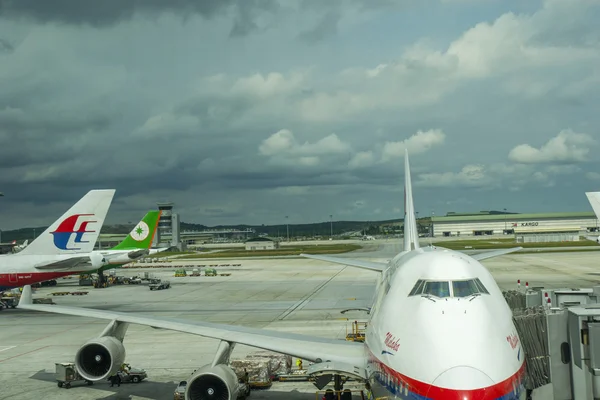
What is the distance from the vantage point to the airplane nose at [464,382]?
9.11m

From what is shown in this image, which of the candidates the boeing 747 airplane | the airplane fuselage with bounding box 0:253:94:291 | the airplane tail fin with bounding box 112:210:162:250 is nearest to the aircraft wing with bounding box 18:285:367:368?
the boeing 747 airplane

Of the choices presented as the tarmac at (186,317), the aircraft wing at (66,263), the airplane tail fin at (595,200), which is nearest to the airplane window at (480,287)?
the tarmac at (186,317)

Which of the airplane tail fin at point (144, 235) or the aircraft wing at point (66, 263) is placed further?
the airplane tail fin at point (144, 235)

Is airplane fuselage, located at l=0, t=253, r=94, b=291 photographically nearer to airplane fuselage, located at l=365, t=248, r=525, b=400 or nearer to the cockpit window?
airplane fuselage, located at l=365, t=248, r=525, b=400

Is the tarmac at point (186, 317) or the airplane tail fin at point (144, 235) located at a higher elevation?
the airplane tail fin at point (144, 235)

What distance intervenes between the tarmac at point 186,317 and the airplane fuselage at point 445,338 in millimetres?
8986

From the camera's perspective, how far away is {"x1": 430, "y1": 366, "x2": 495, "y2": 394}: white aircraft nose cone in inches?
361

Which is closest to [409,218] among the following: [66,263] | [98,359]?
[98,359]

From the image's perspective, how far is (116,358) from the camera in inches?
683

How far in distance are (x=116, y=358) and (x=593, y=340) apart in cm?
1381

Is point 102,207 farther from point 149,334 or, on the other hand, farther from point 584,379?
point 584,379

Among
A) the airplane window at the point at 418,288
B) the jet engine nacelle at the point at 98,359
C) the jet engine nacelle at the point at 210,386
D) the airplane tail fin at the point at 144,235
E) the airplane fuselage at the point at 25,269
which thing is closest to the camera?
the airplane window at the point at 418,288

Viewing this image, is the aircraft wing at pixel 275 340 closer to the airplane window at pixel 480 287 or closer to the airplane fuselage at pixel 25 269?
the airplane window at pixel 480 287

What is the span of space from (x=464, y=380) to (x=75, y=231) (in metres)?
38.0
